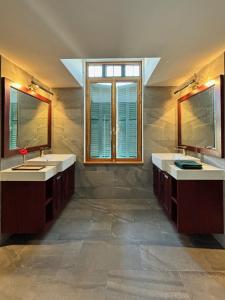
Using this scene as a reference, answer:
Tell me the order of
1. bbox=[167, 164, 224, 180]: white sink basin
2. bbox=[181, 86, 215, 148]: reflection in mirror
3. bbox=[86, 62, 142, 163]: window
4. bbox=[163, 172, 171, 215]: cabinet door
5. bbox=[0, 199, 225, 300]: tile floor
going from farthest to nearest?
bbox=[86, 62, 142, 163]: window → bbox=[163, 172, 171, 215]: cabinet door → bbox=[181, 86, 215, 148]: reflection in mirror → bbox=[167, 164, 224, 180]: white sink basin → bbox=[0, 199, 225, 300]: tile floor

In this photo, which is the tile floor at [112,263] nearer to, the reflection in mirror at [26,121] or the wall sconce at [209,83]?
the reflection in mirror at [26,121]

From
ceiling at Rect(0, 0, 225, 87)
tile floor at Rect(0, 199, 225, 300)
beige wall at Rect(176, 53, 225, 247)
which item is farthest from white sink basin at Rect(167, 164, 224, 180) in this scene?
ceiling at Rect(0, 0, 225, 87)

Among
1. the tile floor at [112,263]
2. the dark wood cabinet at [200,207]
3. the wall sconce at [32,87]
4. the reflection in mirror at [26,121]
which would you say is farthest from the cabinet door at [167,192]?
the wall sconce at [32,87]

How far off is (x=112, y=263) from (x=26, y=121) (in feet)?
8.19

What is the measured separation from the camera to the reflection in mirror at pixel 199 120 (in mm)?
3184

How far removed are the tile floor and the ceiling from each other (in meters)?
2.38

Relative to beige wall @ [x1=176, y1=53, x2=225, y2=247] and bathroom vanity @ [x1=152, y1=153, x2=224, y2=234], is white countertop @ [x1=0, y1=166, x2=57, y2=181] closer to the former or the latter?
bathroom vanity @ [x1=152, y1=153, x2=224, y2=234]

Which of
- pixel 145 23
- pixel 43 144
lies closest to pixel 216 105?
pixel 145 23

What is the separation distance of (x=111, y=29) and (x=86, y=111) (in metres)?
2.93

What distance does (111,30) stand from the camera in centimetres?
229

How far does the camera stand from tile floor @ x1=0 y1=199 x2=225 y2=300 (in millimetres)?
2059

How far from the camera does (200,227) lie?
287 cm

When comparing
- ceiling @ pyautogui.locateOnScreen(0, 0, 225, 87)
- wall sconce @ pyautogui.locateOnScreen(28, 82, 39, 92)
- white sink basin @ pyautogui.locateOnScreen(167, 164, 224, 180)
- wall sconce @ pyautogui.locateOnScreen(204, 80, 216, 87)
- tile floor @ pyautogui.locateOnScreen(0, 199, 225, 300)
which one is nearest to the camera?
ceiling @ pyautogui.locateOnScreen(0, 0, 225, 87)

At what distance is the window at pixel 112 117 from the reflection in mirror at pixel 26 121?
3.37ft
